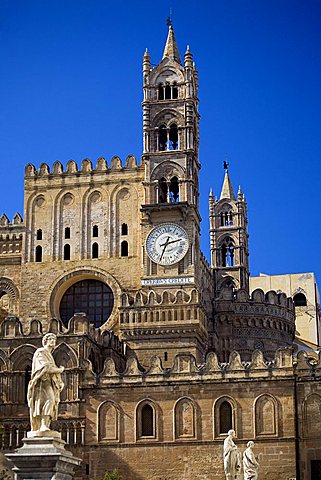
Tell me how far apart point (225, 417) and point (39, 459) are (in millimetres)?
30638

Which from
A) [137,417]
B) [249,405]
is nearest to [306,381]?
[249,405]

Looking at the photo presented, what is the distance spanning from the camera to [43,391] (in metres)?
24.7

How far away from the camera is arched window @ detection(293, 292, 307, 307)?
340 feet

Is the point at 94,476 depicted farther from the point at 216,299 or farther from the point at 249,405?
the point at 216,299

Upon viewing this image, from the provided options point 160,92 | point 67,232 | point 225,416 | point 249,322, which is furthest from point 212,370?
point 160,92

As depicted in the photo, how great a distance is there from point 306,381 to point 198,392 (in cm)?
568

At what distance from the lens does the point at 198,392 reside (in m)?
53.4

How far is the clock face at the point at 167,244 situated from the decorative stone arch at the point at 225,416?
1218 cm

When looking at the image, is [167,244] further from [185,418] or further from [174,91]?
[185,418]

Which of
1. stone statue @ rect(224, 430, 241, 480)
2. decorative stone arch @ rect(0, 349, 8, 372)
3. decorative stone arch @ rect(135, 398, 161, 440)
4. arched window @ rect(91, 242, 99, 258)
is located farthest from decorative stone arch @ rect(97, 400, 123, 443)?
stone statue @ rect(224, 430, 241, 480)

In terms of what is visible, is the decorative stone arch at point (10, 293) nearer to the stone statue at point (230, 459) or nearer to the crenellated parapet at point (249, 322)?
the crenellated parapet at point (249, 322)

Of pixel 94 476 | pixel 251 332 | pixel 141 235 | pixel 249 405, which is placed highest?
pixel 141 235

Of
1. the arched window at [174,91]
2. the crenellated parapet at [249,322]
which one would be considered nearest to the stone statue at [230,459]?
the crenellated parapet at [249,322]

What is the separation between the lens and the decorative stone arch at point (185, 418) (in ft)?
174
